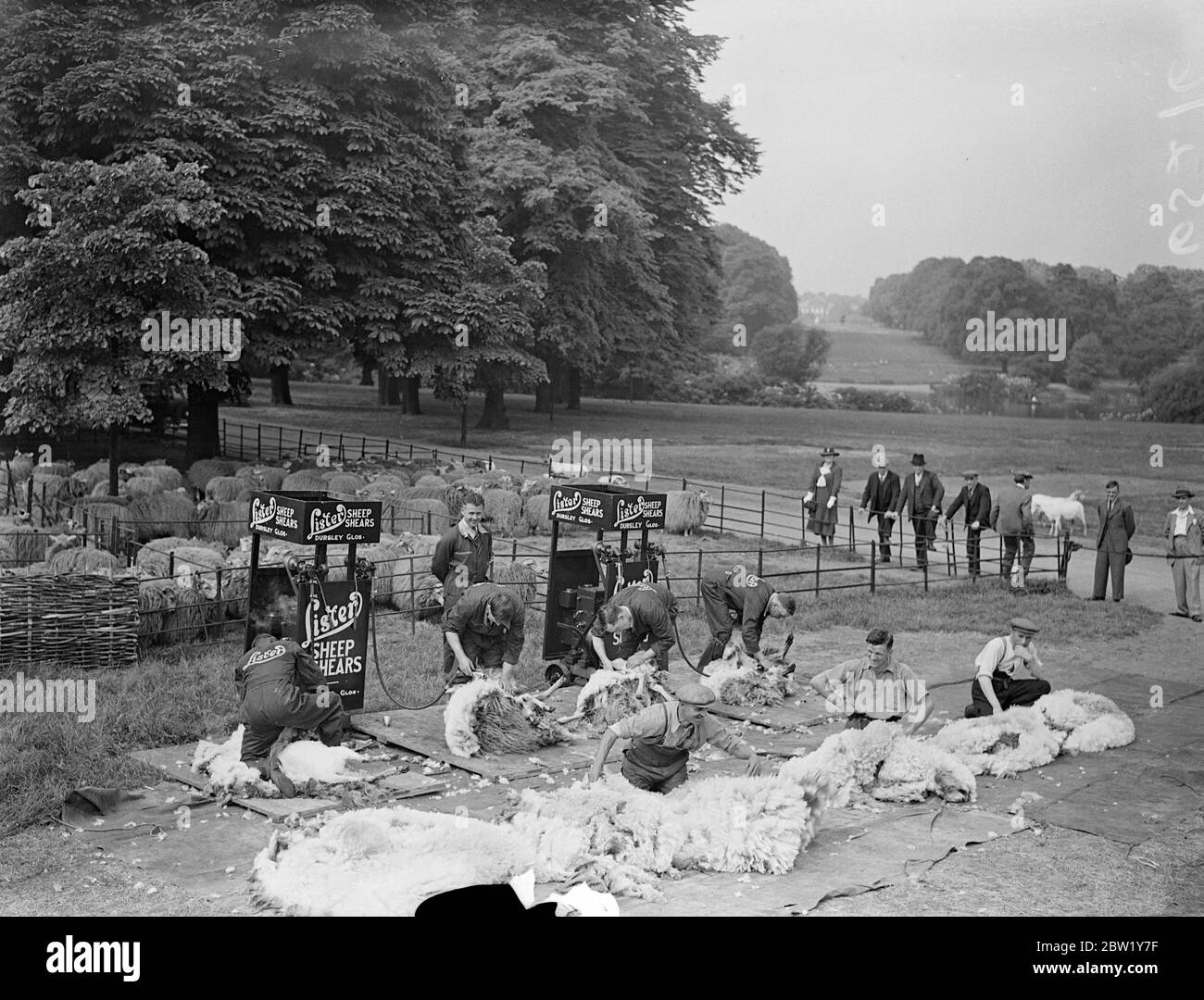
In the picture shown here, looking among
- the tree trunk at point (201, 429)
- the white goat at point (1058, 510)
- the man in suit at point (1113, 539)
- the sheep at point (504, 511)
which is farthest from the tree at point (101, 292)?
the man in suit at point (1113, 539)

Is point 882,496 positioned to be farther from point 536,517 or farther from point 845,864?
point 845,864

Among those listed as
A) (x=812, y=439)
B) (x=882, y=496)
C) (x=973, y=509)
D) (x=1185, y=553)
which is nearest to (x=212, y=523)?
(x=882, y=496)

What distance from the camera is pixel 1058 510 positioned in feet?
79.6

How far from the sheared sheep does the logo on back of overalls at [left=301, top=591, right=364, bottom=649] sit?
1214mm

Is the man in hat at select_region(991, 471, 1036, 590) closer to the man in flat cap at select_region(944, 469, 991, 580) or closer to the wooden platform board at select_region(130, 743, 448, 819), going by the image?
the man in flat cap at select_region(944, 469, 991, 580)

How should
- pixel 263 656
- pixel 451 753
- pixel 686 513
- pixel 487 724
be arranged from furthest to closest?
pixel 686 513, pixel 487 724, pixel 451 753, pixel 263 656

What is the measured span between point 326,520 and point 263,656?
1.59 meters

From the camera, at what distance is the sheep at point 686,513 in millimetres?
23094

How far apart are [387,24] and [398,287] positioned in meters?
5.91

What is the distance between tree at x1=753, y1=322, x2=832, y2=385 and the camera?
136ft

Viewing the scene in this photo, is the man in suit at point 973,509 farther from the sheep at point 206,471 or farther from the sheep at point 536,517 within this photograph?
the sheep at point 206,471
